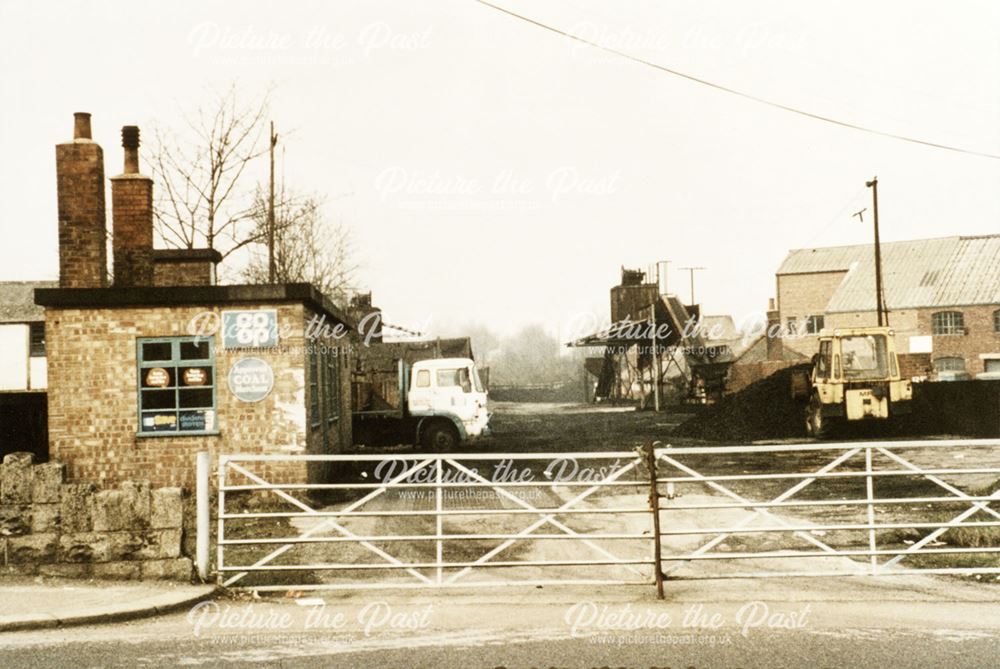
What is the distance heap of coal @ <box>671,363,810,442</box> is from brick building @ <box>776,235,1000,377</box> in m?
22.1

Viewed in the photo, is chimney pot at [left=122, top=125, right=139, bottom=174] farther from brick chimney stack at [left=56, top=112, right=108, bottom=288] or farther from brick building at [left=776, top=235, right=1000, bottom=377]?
brick building at [left=776, top=235, right=1000, bottom=377]

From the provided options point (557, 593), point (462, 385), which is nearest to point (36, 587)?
point (557, 593)

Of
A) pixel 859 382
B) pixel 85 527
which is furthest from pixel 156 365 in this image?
pixel 859 382

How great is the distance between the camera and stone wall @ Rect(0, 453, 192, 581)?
8.95 m

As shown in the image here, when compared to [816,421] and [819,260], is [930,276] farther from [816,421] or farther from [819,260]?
[816,421]

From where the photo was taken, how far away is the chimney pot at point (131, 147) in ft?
53.9

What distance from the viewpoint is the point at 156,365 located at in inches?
587

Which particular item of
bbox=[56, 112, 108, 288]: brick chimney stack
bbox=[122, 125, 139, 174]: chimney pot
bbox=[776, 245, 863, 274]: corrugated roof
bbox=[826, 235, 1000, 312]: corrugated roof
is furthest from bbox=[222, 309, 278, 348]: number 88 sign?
bbox=[776, 245, 863, 274]: corrugated roof

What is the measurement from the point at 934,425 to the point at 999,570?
21.0 m

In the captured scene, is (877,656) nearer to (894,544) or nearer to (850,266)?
(894,544)

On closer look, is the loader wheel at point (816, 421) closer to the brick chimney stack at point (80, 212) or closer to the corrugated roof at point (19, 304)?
the brick chimney stack at point (80, 212)

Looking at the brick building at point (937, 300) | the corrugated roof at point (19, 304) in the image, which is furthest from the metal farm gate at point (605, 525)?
the brick building at point (937, 300)

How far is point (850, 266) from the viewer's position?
69750mm

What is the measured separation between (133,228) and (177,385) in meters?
3.12
